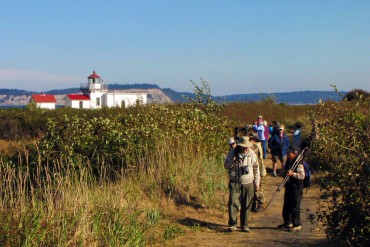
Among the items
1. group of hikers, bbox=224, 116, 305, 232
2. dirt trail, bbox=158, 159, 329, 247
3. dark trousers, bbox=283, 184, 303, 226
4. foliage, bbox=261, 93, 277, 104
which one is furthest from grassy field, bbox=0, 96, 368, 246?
foliage, bbox=261, 93, 277, 104

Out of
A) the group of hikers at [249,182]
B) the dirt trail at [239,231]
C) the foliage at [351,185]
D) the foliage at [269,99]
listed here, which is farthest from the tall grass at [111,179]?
the foliage at [269,99]

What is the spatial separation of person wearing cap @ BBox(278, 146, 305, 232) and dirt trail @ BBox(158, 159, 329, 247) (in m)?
0.18

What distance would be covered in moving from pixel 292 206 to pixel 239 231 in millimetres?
1054

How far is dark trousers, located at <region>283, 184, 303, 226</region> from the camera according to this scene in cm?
1080

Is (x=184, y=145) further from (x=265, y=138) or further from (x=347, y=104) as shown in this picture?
(x=265, y=138)

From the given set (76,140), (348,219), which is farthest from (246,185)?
(76,140)

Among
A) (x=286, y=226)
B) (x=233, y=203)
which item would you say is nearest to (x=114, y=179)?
(x=233, y=203)

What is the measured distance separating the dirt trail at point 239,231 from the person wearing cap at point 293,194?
0.58ft

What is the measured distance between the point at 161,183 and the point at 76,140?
5.20m

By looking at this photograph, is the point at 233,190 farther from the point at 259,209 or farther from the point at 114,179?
the point at 114,179

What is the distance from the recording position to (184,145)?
15266 mm

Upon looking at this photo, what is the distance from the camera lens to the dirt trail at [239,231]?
33.0ft

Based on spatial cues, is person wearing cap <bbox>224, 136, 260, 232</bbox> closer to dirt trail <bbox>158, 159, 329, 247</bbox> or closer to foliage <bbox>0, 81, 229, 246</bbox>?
dirt trail <bbox>158, 159, 329, 247</bbox>

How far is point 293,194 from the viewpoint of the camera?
35.8 feet
